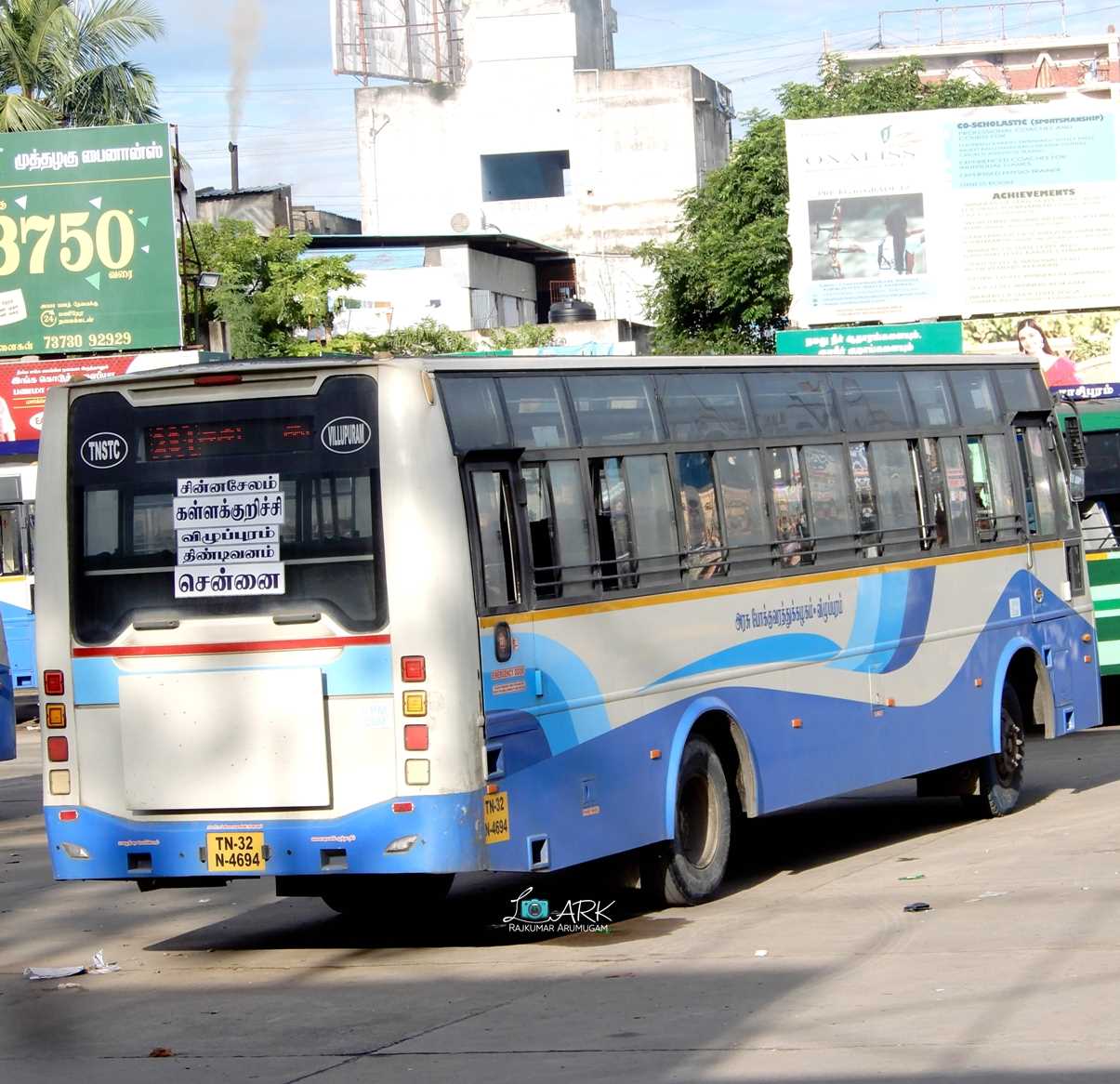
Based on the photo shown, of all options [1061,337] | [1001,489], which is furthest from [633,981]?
[1061,337]

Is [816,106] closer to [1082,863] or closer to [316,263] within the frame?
[316,263]

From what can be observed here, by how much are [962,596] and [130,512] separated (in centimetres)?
614

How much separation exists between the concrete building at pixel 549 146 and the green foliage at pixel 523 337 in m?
11.3

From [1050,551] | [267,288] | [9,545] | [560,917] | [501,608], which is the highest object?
[267,288]

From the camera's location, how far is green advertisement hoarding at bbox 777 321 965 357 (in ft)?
120

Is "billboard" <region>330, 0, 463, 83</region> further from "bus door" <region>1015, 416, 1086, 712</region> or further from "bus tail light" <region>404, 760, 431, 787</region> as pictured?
"bus tail light" <region>404, 760, 431, 787</region>

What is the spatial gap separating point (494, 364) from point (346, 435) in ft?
2.98

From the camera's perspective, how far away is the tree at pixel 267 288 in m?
41.3

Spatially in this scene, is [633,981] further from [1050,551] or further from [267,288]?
[267,288]

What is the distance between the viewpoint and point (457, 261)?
5388 centimetres

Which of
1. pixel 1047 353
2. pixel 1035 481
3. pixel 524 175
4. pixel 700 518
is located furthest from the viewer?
pixel 524 175

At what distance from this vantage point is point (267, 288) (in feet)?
141

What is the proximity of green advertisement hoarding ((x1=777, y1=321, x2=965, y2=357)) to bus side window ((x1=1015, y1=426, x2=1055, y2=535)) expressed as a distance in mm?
21931

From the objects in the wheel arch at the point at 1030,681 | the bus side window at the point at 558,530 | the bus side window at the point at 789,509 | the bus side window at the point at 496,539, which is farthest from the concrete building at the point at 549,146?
the bus side window at the point at 496,539
